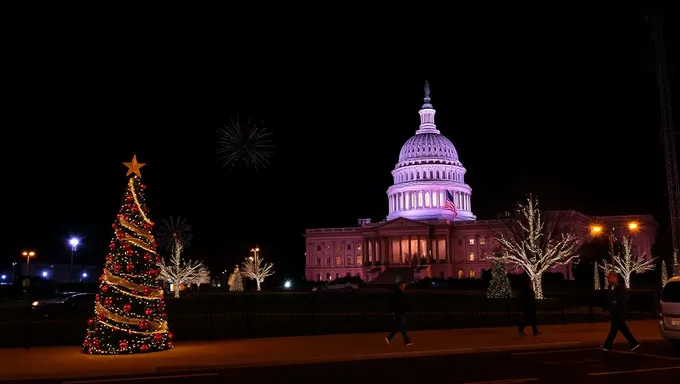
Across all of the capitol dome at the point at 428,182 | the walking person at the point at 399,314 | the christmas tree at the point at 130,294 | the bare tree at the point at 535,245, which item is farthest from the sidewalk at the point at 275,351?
the capitol dome at the point at 428,182

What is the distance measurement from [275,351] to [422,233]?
116m

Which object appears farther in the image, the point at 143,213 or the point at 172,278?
the point at 172,278

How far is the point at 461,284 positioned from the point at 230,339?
6799 cm

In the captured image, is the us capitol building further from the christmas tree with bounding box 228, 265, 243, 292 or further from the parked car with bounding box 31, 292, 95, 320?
the parked car with bounding box 31, 292, 95, 320

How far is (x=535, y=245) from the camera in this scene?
54844mm

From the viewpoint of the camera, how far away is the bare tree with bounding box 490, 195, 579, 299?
51406mm

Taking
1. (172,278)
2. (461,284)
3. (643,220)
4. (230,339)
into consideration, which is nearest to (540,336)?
(230,339)

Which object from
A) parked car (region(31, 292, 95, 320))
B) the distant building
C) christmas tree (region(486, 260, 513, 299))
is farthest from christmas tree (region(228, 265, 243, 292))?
the distant building

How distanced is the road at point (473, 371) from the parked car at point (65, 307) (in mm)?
19486

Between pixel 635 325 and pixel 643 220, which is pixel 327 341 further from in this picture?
pixel 643 220

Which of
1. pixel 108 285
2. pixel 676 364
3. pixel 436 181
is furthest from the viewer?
pixel 436 181

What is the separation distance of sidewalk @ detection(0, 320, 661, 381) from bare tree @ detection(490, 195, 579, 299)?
2497 cm

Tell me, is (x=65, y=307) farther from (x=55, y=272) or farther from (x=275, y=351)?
(x=55, y=272)

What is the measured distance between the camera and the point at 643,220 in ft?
389
